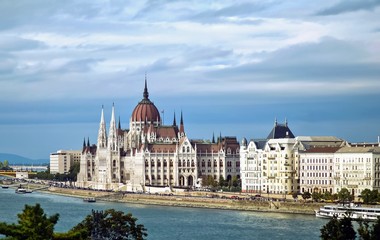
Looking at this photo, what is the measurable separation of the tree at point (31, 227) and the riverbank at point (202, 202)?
48057 mm

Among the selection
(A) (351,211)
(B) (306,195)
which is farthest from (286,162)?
(A) (351,211)

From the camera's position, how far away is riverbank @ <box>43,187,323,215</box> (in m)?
81.9

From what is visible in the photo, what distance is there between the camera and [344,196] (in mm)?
81250

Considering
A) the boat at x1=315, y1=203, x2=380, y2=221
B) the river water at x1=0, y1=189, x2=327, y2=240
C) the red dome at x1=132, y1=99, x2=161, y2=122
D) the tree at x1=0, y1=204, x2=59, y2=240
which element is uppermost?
the red dome at x1=132, y1=99, x2=161, y2=122

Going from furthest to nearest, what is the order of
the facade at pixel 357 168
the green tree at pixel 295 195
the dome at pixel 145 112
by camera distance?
1. the dome at pixel 145 112
2. the green tree at pixel 295 195
3. the facade at pixel 357 168

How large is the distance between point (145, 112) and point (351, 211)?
2779 inches

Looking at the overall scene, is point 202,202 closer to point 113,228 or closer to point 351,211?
point 351,211

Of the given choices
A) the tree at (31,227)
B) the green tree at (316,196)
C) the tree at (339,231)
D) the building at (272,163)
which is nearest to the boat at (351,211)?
the green tree at (316,196)

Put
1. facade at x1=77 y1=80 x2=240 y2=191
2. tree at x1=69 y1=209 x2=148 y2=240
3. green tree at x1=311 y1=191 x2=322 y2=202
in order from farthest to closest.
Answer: facade at x1=77 y1=80 x2=240 y2=191
green tree at x1=311 y1=191 x2=322 y2=202
tree at x1=69 y1=209 x2=148 y2=240

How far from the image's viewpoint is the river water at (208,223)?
6166 cm

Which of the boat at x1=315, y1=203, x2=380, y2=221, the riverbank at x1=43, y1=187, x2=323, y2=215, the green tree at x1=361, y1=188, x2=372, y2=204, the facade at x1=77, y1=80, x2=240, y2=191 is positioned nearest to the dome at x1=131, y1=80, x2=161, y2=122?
the facade at x1=77, y1=80, x2=240, y2=191

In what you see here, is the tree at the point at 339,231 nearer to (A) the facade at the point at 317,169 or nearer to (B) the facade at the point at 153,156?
(A) the facade at the point at 317,169

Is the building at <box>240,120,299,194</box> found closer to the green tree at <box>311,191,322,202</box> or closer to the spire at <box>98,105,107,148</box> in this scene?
the green tree at <box>311,191,322,202</box>

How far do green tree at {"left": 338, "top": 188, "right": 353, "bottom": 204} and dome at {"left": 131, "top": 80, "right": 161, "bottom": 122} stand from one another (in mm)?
56622
